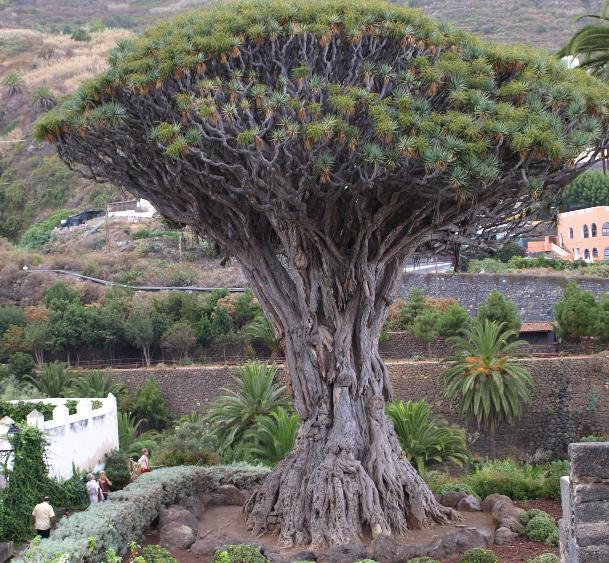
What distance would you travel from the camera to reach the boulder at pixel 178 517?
49.2ft

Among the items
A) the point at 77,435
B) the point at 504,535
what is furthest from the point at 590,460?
the point at 77,435

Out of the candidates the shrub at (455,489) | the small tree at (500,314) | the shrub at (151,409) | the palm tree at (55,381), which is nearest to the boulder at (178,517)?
the shrub at (455,489)

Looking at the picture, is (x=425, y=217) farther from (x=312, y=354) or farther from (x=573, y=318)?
(x=573, y=318)

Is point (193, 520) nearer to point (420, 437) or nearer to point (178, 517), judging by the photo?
point (178, 517)

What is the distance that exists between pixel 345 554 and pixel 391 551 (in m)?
0.58

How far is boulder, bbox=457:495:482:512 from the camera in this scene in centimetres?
1611

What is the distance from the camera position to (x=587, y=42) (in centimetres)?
1617

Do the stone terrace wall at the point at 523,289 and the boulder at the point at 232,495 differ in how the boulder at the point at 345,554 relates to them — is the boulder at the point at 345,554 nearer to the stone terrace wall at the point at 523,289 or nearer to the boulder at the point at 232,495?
the boulder at the point at 232,495

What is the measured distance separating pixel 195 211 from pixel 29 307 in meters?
29.0

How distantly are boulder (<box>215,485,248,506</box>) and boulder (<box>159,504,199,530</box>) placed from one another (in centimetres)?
148

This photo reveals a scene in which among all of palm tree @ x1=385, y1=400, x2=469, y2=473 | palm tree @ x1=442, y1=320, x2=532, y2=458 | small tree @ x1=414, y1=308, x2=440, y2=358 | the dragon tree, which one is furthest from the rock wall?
small tree @ x1=414, y1=308, x2=440, y2=358

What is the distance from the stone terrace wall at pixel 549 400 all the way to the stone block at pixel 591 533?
21536mm

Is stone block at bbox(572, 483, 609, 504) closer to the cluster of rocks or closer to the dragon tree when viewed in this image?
the dragon tree

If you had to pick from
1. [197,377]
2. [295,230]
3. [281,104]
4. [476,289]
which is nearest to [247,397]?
[197,377]
